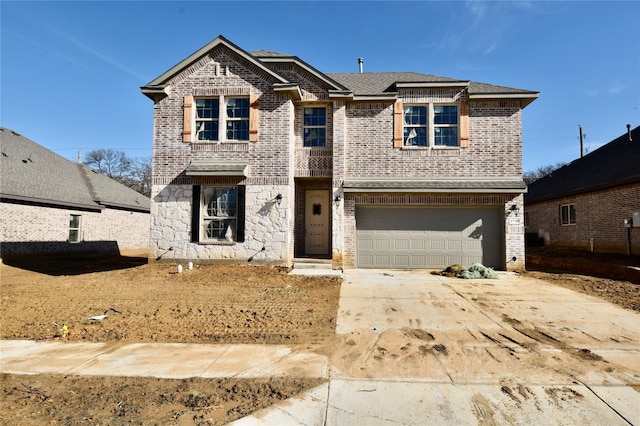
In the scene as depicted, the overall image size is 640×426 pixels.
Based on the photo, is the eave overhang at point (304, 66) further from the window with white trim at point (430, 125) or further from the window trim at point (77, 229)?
the window trim at point (77, 229)

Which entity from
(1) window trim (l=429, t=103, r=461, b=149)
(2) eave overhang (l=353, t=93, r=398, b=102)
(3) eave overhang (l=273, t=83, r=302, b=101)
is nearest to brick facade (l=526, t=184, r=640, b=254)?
(1) window trim (l=429, t=103, r=461, b=149)

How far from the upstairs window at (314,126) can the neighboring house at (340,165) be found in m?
0.23

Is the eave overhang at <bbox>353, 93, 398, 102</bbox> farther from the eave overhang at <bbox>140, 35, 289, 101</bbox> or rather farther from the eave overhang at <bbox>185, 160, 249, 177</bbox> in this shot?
the eave overhang at <bbox>185, 160, 249, 177</bbox>

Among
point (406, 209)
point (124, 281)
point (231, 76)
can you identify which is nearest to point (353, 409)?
point (124, 281)

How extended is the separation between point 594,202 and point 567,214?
246 cm

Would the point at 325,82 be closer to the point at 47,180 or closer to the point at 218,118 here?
the point at 218,118

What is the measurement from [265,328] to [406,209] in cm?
802

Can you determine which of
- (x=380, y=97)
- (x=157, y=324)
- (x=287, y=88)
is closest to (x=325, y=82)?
(x=287, y=88)

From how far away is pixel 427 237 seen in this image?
1203 cm

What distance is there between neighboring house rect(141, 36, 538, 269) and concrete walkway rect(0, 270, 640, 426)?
17.2ft

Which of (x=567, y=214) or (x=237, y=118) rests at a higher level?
(x=237, y=118)

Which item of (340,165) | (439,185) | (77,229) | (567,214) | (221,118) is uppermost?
(221,118)

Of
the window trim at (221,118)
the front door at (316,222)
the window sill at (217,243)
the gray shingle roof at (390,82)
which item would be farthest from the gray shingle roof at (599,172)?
the window sill at (217,243)

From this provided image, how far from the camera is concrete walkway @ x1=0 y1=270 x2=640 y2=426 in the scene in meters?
3.25
